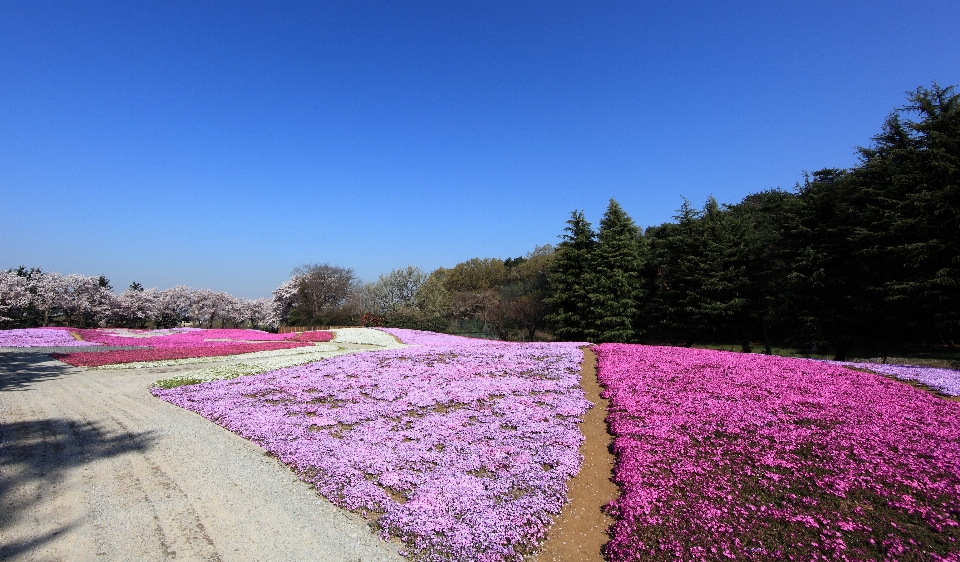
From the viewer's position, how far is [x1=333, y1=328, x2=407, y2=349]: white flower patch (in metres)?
30.9

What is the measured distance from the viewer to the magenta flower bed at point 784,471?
5543mm

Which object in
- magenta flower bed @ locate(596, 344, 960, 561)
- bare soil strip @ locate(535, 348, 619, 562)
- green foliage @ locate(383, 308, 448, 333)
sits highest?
green foliage @ locate(383, 308, 448, 333)

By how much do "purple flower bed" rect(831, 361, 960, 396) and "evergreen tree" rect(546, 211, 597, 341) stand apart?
19415 millimetres

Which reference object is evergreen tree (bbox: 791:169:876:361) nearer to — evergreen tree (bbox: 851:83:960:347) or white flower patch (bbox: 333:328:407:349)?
evergreen tree (bbox: 851:83:960:347)

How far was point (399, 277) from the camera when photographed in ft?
189

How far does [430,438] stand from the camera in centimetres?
950

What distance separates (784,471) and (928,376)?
11.7 metres

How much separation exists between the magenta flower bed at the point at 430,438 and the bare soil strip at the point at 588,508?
0.20 meters

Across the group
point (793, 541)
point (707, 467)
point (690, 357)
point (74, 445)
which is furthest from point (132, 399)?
point (690, 357)

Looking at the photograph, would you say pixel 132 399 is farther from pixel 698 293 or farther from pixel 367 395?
pixel 698 293

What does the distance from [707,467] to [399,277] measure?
52022mm

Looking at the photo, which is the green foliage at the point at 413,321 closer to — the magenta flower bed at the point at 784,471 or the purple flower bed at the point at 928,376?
the magenta flower bed at the point at 784,471

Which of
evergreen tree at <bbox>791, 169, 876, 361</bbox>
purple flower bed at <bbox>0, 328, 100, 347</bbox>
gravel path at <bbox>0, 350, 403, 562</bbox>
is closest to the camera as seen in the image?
gravel path at <bbox>0, 350, 403, 562</bbox>

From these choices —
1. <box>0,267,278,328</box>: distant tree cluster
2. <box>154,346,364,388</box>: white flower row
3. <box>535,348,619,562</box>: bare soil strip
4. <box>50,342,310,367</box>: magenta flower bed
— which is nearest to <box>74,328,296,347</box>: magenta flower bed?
<box>50,342,310,367</box>: magenta flower bed
